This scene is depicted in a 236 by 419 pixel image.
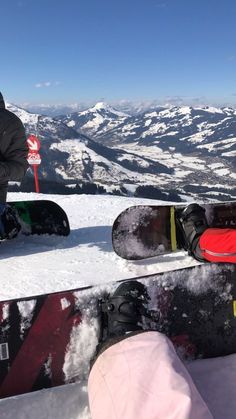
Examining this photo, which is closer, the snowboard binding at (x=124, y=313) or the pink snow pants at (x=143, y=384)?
the pink snow pants at (x=143, y=384)

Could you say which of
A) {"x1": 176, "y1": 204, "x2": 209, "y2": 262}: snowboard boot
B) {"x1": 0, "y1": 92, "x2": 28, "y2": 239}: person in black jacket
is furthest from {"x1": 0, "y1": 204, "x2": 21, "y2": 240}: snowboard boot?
{"x1": 176, "y1": 204, "x2": 209, "y2": 262}: snowboard boot

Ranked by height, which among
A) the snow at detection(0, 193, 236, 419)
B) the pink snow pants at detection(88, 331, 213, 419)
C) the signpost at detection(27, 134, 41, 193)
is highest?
the signpost at detection(27, 134, 41, 193)

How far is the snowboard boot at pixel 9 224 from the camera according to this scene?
6.54 meters

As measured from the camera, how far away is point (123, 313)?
10.2 ft

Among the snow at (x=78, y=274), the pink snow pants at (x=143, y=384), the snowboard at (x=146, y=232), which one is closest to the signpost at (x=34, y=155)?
the snow at (x=78, y=274)

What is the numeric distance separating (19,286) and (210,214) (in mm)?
2784

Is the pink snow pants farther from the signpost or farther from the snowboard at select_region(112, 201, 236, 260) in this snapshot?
the signpost

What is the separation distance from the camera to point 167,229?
5.72 metres

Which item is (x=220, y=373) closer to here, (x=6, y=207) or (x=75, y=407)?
(x=75, y=407)

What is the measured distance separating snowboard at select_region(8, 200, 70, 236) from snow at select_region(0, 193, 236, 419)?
149mm

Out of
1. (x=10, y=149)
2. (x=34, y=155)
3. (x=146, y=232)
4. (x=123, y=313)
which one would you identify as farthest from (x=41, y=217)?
(x=34, y=155)

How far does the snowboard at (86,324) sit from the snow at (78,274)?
27mm

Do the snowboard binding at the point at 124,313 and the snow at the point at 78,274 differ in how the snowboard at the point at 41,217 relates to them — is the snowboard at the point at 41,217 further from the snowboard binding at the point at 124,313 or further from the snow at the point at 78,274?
the snowboard binding at the point at 124,313

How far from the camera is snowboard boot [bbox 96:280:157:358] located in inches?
117
